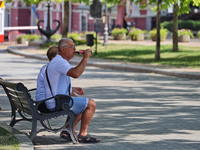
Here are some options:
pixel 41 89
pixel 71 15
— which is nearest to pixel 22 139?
pixel 41 89

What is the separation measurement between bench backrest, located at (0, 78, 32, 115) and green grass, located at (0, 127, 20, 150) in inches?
14.9

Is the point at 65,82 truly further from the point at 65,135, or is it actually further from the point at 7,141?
the point at 7,141

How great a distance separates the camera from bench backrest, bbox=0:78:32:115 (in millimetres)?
5723

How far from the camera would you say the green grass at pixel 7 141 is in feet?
17.4

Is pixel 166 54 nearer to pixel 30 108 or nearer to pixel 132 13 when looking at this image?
pixel 30 108

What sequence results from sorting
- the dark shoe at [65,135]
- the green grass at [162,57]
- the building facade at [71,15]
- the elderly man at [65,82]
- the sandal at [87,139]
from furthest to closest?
the building facade at [71,15] → the green grass at [162,57] → the dark shoe at [65,135] → the sandal at [87,139] → the elderly man at [65,82]

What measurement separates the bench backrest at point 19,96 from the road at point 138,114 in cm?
47

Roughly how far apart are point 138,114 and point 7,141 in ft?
10.2

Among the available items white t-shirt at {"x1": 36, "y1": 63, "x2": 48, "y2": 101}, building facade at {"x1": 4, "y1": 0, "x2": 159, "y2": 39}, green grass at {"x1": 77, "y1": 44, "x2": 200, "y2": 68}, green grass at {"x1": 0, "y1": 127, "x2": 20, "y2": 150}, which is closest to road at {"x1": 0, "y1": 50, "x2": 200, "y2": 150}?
green grass at {"x1": 0, "y1": 127, "x2": 20, "y2": 150}

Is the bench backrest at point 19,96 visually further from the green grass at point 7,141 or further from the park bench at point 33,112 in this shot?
the green grass at point 7,141

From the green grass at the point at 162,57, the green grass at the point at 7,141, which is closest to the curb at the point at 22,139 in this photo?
the green grass at the point at 7,141

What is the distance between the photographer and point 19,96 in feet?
19.7

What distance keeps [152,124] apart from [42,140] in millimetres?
1972

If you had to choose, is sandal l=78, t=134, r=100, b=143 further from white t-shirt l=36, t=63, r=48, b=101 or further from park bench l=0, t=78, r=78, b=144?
white t-shirt l=36, t=63, r=48, b=101
